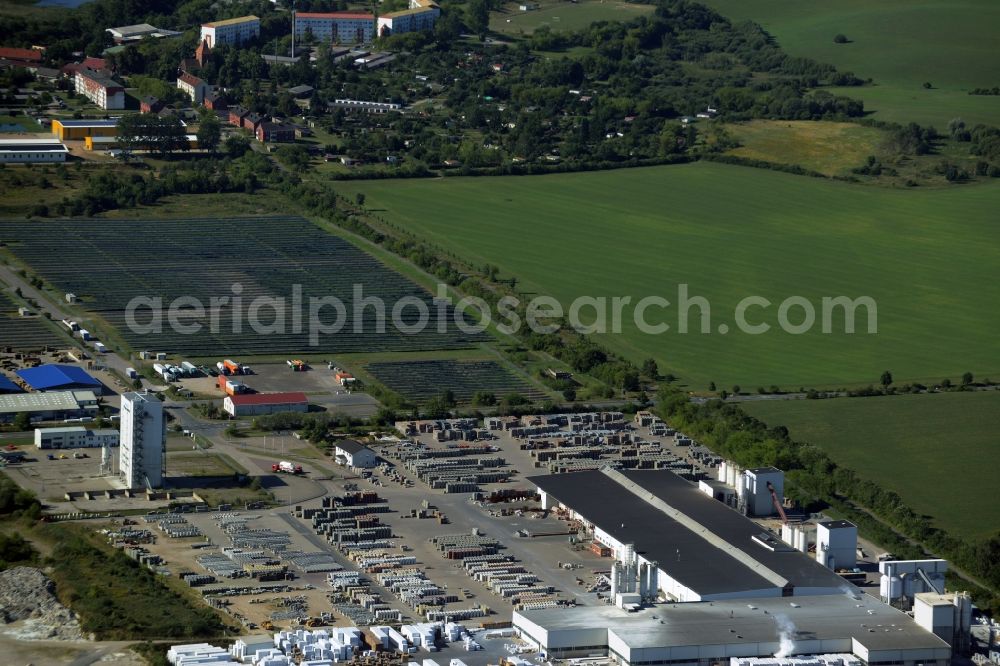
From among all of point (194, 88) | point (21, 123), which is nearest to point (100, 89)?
point (194, 88)

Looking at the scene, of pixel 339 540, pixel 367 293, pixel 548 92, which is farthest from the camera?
pixel 548 92

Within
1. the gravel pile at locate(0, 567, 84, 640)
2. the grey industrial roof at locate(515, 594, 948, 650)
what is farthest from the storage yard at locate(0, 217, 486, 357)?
the grey industrial roof at locate(515, 594, 948, 650)

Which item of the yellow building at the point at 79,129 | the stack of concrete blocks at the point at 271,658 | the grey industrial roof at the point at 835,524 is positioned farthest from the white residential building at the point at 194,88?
the stack of concrete blocks at the point at 271,658

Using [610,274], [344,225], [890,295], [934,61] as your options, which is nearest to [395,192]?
[344,225]

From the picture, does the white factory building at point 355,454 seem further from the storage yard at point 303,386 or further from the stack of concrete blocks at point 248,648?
the stack of concrete blocks at point 248,648

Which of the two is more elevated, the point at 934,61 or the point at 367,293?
the point at 934,61

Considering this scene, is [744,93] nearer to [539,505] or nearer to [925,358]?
[925,358]

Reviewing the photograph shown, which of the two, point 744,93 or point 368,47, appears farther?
point 368,47

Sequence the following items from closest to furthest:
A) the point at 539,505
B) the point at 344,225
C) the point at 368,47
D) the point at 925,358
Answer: the point at 539,505 < the point at 925,358 < the point at 344,225 < the point at 368,47
